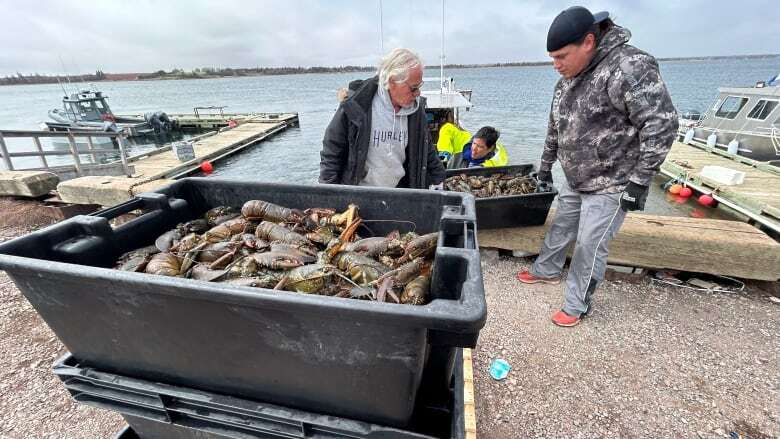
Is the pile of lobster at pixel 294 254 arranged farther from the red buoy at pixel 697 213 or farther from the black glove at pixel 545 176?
the red buoy at pixel 697 213

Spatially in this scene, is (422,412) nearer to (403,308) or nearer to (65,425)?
(403,308)

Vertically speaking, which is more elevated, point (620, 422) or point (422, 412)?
point (422, 412)

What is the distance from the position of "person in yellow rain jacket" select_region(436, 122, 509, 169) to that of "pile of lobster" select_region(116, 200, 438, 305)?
4092mm

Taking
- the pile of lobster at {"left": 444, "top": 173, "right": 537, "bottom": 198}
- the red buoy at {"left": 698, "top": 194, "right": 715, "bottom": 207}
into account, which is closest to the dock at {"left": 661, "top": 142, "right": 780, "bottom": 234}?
the red buoy at {"left": 698, "top": 194, "right": 715, "bottom": 207}

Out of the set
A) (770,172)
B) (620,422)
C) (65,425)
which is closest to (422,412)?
(620,422)

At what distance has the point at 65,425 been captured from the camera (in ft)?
7.05

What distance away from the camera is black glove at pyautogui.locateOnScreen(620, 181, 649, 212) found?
2.43 m

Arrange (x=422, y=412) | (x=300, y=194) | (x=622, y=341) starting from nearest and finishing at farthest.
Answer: (x=422, y=412)
(x=300, y=194)
(x=622, y=341)

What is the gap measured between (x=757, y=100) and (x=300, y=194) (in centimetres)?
1461

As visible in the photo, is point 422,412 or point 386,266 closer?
point 422,412

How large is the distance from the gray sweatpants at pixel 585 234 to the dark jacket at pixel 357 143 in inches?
53.2

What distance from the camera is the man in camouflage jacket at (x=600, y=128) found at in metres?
2.34

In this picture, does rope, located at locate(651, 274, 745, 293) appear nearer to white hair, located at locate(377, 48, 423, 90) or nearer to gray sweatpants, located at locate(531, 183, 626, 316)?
gray sweatpants, located at locate(531, 183, 626, 316)

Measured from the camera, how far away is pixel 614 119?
2.57 metres
